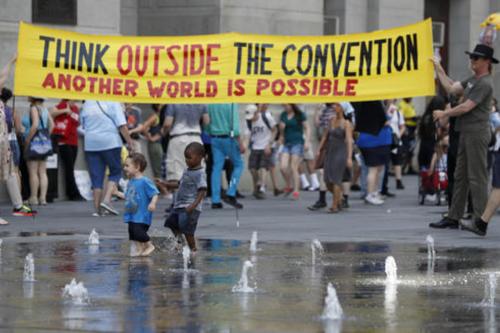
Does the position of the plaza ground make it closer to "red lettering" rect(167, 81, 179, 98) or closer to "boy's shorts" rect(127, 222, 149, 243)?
"red lettering" rect(167, 81, 179, 98)

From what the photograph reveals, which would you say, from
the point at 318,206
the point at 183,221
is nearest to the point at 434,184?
the point at 318,206

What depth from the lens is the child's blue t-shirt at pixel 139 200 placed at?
512 inches

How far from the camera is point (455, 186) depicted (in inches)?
637

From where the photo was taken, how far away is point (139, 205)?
13.1m

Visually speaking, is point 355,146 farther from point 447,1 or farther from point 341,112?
point 447,1

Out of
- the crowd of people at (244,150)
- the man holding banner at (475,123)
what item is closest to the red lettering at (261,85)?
the crowd of people at (244,150)

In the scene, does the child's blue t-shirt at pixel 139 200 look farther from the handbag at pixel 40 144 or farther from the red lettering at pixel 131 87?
the handbag at pixel 40 144

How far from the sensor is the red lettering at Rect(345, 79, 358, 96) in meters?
16.8

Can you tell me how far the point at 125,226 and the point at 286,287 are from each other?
679 centimetres

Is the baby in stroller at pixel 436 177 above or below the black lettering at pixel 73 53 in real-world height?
below

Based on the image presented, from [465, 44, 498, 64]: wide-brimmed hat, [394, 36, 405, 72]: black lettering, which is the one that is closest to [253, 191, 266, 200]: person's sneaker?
[394, 36, 405, 72]: black lettering

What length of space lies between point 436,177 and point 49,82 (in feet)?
25.2

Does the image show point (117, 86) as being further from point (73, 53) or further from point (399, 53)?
point (399, 53)

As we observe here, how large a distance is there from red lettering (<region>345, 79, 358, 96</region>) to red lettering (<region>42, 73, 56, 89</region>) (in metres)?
3.47
